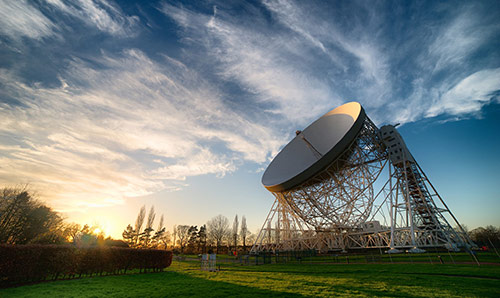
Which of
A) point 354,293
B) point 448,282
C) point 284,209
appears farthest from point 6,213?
point 448,282

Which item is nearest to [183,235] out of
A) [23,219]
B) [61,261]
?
[23,219]

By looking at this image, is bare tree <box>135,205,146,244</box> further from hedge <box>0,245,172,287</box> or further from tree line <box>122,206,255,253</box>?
hedge <box>0,245,172,287</box>

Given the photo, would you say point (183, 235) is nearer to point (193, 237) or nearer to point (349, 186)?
point (193, 237)

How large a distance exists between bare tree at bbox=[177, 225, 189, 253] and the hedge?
5201cm

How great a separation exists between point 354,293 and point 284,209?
19730 mm

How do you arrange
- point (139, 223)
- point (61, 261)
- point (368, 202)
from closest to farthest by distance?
point (61, 261) < point (368, 202) < point (139, 223)

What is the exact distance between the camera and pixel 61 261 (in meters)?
9.92

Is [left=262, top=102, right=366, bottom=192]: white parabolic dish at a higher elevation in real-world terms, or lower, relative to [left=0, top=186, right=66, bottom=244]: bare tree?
higher

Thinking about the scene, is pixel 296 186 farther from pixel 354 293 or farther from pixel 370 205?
pixel 354 293

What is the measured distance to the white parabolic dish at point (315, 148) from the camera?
19.6 meters

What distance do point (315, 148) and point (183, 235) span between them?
54.8 metres

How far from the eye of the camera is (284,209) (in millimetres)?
25859

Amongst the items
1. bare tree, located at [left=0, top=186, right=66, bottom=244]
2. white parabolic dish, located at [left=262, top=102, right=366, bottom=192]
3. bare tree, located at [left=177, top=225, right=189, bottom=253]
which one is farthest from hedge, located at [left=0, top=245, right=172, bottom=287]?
bare tree, located at [left=177, top=225, right=189, bottom=253]

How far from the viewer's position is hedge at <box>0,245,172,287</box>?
8.20 meters
